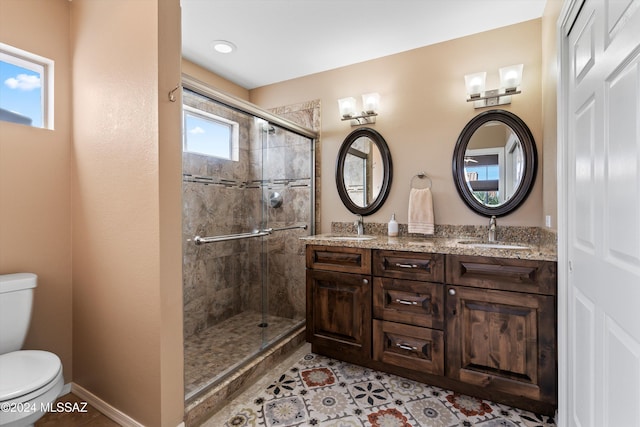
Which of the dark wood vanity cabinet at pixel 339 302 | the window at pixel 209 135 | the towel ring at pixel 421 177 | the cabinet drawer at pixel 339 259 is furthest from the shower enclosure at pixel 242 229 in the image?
the towel ring at pixel 421 177

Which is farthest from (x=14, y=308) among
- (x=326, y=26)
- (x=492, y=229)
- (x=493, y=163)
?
(x=493, y=163)

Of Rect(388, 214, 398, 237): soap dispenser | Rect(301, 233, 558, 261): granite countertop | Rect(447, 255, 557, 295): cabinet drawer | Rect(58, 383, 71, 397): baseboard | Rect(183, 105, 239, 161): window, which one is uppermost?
Rect(183, 105, 239, 161): window

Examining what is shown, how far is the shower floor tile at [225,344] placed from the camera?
196 centimetres

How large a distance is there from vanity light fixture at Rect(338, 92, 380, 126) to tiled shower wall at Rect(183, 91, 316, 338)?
1.29 feet

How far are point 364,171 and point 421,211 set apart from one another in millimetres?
669

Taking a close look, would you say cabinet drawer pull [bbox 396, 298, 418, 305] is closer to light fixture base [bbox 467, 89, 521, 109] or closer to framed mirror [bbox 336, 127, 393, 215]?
framed mirror [bbox 336, 127, 393, 215]

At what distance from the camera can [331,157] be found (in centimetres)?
302

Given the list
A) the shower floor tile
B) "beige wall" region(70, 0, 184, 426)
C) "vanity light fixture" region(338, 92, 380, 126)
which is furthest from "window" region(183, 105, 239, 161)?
the shower floor tile

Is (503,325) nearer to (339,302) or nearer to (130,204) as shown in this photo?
(339,302)

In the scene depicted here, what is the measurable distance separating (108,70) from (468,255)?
240 cm

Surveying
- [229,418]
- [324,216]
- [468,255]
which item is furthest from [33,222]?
[468,255]

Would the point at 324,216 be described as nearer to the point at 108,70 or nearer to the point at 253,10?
the point at 253,10

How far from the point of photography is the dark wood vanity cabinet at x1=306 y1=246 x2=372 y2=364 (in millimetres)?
2203

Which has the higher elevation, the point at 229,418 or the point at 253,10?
the point at 253,10
